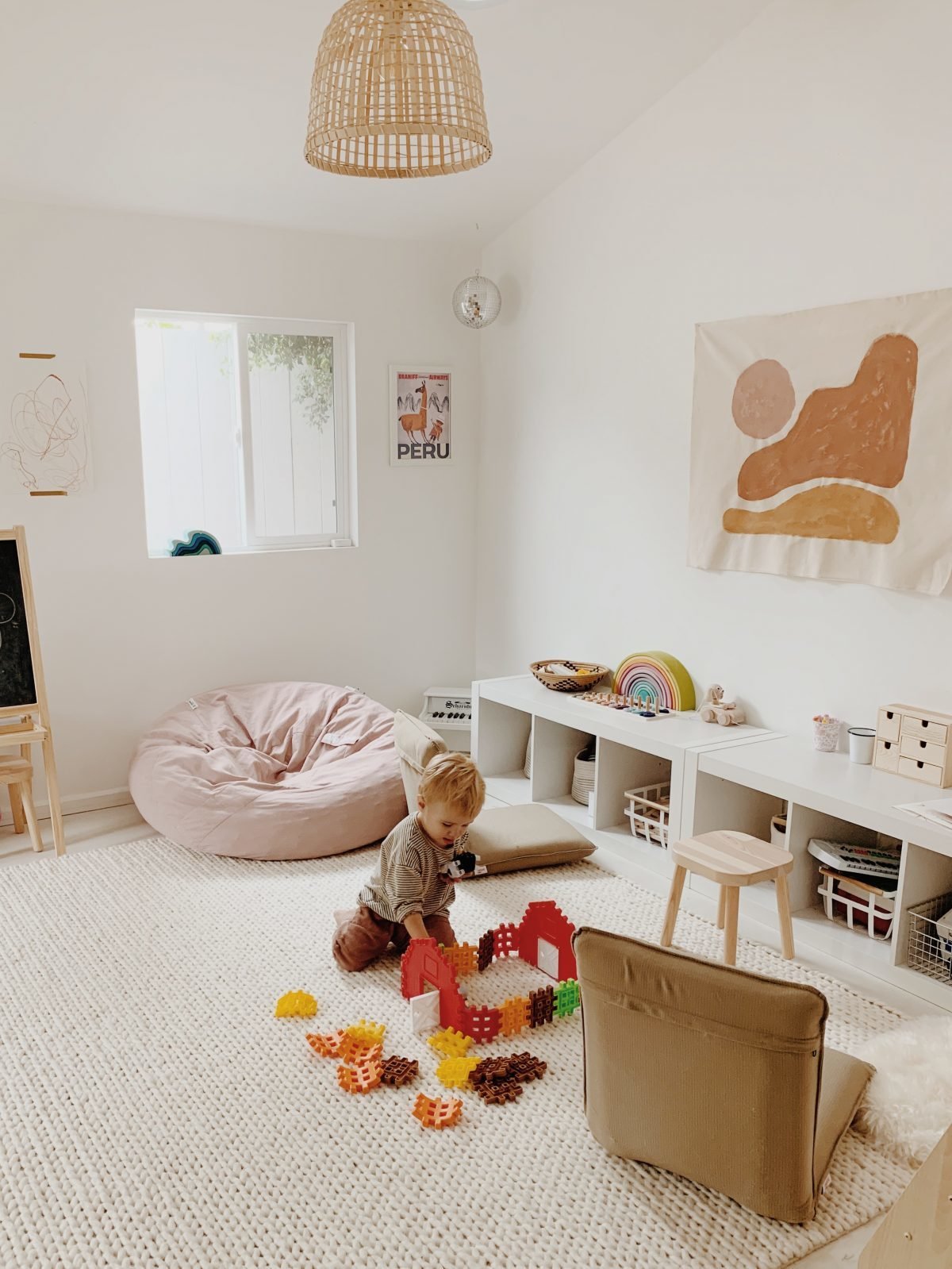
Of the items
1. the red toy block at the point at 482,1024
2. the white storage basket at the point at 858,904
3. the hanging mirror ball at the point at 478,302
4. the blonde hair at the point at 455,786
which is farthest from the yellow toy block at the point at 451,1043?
the hanging mirror ball at the point at 478,302

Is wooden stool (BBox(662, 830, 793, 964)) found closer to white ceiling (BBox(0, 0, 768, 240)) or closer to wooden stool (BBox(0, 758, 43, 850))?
wooden stool (BBox(0, 758, 43, 850))

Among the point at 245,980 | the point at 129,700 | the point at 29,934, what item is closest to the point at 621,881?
the point at 245,980

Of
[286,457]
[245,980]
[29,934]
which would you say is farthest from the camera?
[286,457]

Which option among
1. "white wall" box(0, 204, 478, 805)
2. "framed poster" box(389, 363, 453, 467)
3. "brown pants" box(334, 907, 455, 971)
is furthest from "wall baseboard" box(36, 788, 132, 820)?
"framed poster" box(389, 363, 453, 467)

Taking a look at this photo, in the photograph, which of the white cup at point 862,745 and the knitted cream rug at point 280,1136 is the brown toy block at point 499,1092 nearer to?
the knitted cream rug at point 280,1136

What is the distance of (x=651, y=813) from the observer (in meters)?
3.41

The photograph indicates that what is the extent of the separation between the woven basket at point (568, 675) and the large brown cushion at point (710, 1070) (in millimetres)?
1905

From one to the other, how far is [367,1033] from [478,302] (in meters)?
2.95

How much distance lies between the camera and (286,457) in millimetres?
4258

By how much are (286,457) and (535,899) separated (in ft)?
7.28

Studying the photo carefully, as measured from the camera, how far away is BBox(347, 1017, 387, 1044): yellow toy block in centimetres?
225

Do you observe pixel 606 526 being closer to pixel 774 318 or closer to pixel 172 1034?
pixel 774 318

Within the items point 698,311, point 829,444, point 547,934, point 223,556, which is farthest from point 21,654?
point 829,444

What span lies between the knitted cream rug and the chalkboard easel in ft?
1.79
